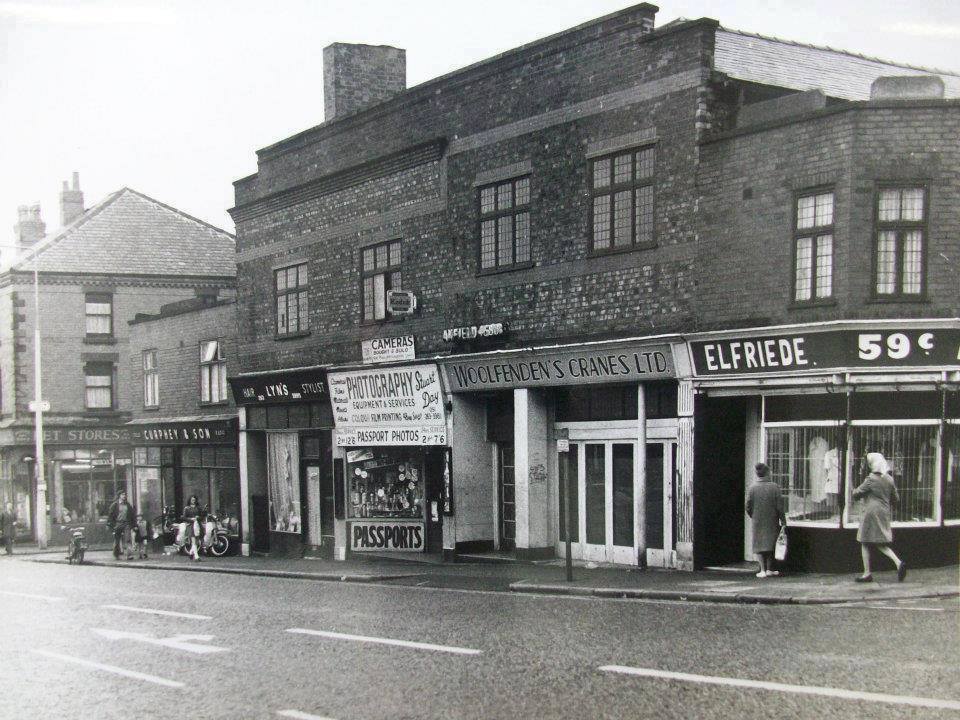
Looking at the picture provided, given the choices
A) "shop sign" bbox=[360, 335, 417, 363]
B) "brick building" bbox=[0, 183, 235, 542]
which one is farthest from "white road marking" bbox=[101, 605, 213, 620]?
"brick building" bbox=[0, 183, 235, 542]

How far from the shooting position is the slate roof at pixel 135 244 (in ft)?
157

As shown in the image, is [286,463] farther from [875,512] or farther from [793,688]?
[793,688]

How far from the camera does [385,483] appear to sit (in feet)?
85.0

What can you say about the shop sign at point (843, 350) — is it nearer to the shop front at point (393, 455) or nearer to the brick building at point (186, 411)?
the shop front at point (393, 455)

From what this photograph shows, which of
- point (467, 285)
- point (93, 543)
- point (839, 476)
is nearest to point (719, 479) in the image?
point (839, 476)

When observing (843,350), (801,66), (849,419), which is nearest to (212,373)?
(801,66)

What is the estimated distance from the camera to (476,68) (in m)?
22.3

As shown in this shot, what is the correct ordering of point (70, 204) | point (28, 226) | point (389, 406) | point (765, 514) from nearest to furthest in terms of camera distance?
1. point (765, 514)
2. point (389, 406)
3. point (70, 204)
4. point (28, 226)

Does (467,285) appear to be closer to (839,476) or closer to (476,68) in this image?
(476,68)

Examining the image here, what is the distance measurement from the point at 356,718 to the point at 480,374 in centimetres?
1405

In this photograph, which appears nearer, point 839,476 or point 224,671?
point 224,671

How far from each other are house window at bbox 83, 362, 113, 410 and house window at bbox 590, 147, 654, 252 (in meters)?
33.4

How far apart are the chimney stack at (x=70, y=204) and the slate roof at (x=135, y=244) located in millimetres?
3093

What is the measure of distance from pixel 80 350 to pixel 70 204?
960cm
